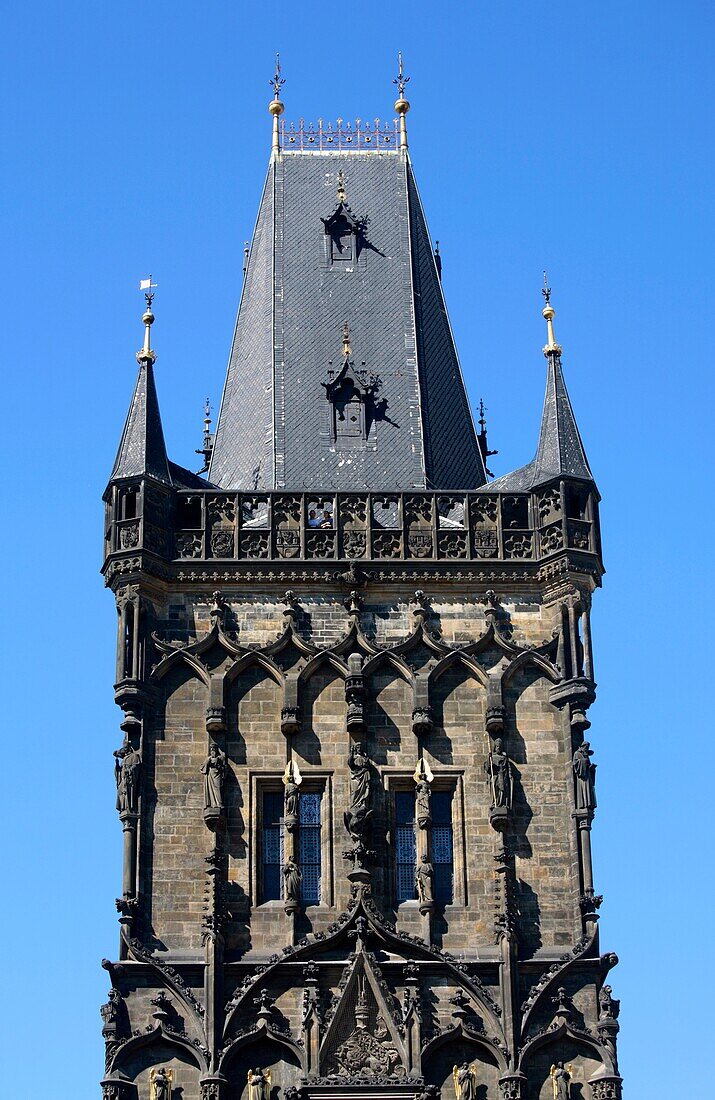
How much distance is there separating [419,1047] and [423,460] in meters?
7.63

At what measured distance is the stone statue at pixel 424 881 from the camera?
2828 cm

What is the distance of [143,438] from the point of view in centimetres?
3092

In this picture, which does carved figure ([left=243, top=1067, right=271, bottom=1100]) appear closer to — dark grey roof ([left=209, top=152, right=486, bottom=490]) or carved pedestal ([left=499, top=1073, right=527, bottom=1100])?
carved pedestal ([left=499, top=1073, right=527, bottom=1100])

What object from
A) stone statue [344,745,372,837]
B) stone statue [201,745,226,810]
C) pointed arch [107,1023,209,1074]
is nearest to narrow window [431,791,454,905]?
stone statue [344,745,372,837]

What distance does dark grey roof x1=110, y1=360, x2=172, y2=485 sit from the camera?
3066 cm

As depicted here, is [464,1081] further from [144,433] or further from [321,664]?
[144,433]

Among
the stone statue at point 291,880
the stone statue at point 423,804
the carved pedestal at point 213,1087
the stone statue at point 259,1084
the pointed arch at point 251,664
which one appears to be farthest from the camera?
the pointed arch at point 251,664

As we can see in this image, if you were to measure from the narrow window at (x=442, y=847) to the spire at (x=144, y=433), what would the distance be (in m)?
4.92

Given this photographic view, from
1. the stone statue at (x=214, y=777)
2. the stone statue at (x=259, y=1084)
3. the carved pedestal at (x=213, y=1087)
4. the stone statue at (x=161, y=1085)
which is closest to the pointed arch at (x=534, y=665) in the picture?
the stone statue at (x=214, y=777)

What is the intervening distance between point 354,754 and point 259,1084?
3.76 m

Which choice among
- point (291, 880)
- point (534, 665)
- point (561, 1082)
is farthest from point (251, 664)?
point (561, 1082)

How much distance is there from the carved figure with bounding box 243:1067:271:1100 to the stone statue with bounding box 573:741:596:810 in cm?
442

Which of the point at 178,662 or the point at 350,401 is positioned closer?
the point at 178,662

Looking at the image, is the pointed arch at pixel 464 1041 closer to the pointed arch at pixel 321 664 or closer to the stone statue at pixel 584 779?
the stone statue at pixel 584 779
